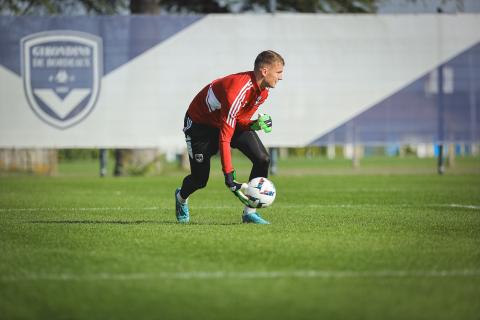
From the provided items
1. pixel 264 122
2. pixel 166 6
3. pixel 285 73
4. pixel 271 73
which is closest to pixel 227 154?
pixel 264 122

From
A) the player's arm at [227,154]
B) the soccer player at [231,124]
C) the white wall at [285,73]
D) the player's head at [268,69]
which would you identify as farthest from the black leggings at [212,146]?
the white wall at [285,73]

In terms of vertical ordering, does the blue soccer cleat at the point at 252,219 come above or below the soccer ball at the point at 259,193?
below

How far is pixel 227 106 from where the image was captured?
7793mm

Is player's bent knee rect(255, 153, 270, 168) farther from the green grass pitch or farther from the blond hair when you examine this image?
the blond hair

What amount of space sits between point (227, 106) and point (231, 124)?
17 cm

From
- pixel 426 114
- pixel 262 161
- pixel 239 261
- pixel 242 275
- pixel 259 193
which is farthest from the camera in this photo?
pixel 426 114

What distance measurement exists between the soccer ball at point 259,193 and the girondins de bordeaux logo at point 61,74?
378 inches

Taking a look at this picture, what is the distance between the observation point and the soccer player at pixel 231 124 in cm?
782

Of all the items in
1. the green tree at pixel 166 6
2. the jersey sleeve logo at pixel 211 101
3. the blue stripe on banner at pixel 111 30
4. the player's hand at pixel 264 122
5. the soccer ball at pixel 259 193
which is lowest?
the soccer ball at pixel 259 193

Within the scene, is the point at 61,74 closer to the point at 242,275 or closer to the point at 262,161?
the point at 262,161

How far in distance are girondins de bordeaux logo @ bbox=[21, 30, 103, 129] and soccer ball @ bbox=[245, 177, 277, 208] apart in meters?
9.61

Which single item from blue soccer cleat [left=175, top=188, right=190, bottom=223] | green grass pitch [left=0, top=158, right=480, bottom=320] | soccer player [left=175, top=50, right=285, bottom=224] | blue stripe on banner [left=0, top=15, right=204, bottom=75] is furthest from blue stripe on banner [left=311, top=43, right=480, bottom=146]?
soccer player [left=175, top=50, right=285, bottom=224]

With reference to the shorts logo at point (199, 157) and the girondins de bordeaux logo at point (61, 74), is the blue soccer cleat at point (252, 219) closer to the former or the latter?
the shorts logo at point (199, 157)

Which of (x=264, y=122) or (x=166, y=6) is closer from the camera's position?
(x=264, y=122)
